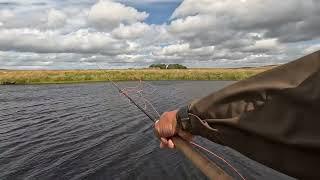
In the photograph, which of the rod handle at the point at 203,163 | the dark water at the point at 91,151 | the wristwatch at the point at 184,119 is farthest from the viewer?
the dark water at the point at 91,151

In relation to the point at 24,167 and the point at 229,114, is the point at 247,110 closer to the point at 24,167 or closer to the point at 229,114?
the point at 229,114

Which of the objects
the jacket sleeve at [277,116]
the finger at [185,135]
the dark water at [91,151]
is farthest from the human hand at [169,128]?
the dark water at [91,151]

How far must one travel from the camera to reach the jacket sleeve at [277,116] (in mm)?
1984

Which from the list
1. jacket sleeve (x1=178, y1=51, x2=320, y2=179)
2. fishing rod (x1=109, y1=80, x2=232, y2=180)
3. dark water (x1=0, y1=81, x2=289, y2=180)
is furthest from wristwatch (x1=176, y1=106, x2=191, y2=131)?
dark water (x1=0, y1=81, x2=289, y2=180)

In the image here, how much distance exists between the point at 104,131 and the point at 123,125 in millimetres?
2188

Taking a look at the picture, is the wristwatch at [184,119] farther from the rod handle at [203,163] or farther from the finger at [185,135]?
the rod handle at [203,163]

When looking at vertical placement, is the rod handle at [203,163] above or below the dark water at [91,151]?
above

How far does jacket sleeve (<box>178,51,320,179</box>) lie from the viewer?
198 cm

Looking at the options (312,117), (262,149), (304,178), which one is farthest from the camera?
(262,149)

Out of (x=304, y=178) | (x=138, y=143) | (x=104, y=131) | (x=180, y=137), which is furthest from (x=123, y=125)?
(x=304, y=178)

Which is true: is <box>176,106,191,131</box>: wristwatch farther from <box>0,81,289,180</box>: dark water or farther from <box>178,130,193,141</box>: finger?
<box>0,81,289,180</box>: dark water

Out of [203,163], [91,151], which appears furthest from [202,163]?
[91,151]

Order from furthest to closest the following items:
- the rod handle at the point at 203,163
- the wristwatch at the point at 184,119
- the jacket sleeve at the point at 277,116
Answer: the rod handle at the point at 203,163
the wristwatch at the point at 184,119
the jacket sleeve at the point at 277,116

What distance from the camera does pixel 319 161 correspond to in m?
1.98
